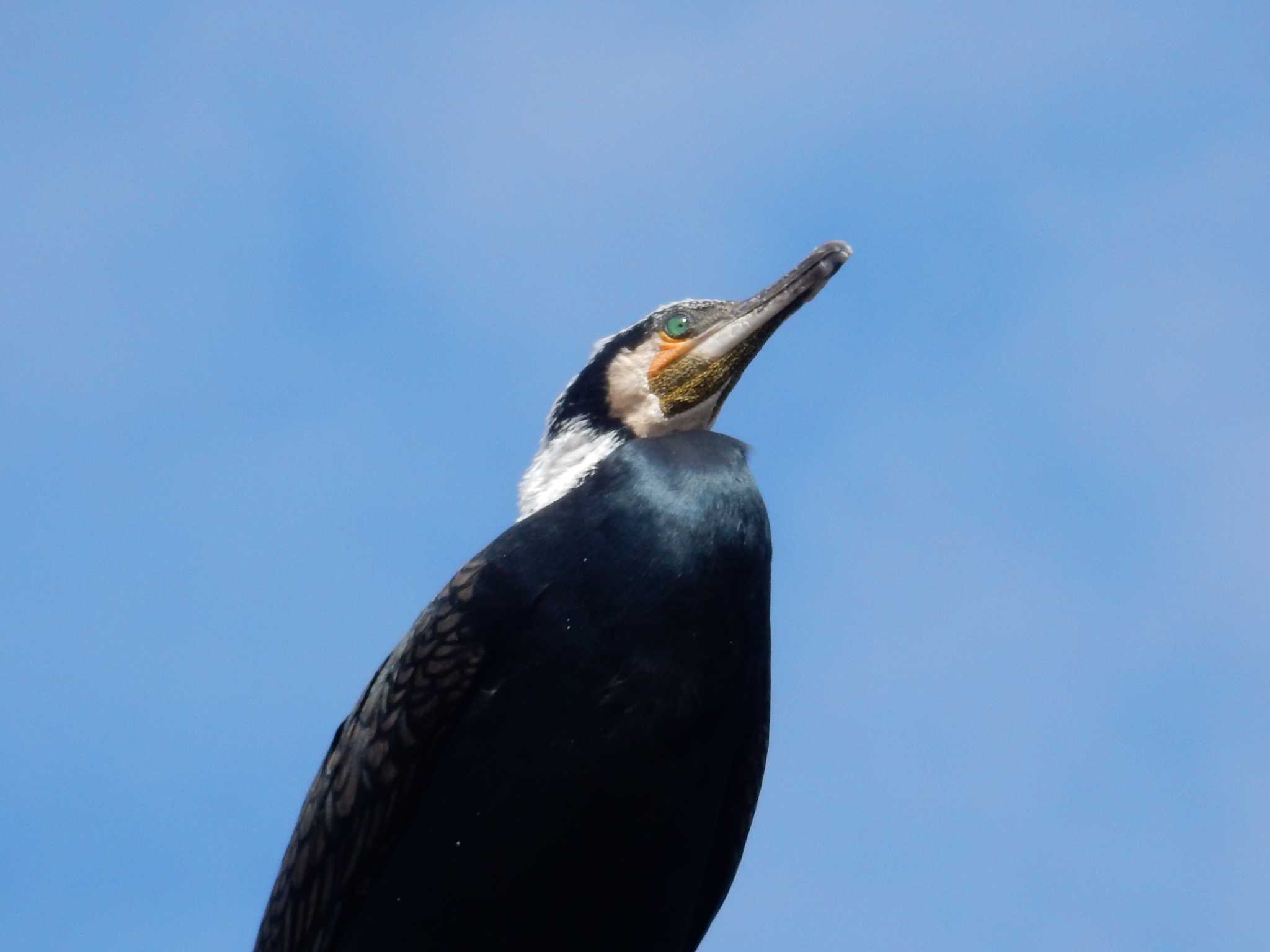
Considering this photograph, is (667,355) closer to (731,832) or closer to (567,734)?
(567,734)

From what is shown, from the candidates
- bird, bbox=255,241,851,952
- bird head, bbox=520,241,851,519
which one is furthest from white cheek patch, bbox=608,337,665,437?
bird, bbox=255,241,851,952

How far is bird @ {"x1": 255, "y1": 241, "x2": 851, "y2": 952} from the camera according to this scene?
507 centimetres

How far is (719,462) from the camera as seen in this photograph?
216 inches

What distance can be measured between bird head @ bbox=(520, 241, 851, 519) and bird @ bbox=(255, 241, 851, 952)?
27 centimetres

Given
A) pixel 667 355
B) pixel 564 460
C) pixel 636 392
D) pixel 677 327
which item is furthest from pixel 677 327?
pixel 564 460

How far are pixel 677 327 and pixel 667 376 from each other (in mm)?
230

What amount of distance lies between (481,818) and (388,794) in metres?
0.37

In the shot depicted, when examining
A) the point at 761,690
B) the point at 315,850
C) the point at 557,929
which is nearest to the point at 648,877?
the point at 557,929

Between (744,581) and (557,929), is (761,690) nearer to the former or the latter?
(744,581)

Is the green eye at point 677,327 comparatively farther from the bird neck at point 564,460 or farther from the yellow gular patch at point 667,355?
the bird neck at point 564,460

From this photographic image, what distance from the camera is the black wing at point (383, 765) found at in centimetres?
530

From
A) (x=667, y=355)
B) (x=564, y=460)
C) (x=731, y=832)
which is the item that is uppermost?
(x=667, y=355)

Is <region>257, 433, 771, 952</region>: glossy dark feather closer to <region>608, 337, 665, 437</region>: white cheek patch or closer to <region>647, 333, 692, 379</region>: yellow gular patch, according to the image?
<region>608, 337, 665, 437</region>: white cheek patch

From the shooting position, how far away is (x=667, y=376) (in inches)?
234
